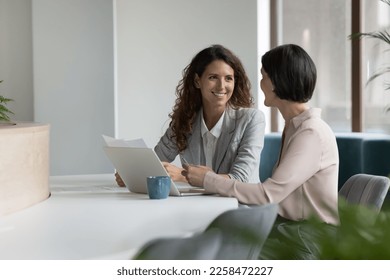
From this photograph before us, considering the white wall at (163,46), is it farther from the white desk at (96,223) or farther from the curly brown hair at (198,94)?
the white desk at (96,223)

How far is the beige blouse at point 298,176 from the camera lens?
2473 mm

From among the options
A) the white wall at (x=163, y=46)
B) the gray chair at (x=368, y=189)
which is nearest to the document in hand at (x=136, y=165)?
the gray chair at (x=368, y=189)

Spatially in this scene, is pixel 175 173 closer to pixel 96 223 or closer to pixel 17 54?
pixel 96 223

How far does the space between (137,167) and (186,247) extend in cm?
179

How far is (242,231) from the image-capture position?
44cm

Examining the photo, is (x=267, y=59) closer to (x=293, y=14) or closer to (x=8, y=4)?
(x=8, y=4)

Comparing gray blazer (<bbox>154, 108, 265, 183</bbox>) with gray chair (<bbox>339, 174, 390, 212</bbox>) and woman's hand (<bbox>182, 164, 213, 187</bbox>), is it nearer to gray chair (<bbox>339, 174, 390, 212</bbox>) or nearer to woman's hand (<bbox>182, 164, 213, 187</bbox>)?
woman's hand (<bbox>182, 164, 213, 187</bbox>)

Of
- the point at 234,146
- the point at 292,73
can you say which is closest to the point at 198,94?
the point at 234,146

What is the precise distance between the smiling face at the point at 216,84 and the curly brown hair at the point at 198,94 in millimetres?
28

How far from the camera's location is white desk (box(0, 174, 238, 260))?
5.49 ft

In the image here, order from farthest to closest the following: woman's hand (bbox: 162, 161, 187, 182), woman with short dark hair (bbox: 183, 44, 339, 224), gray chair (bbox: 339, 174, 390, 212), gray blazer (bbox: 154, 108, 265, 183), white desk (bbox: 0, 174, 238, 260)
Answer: gray blazer (bbox: 154, 108, 265, 183) < woman's hand (bbox: 162, 161, 187, 182) < woman with short dark hair (bbox: 183, 44, 339, 224) < gray chair (bbox: 339, 174, 390, 212) < white desk (bbox: 0, 174, 238, 260)

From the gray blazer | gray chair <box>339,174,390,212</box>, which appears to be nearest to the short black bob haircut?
gray chair <box>339,174,390,212</box>

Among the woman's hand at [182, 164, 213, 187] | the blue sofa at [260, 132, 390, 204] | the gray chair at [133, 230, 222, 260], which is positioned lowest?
the blue sofa at [260, 132, 390, 204]
